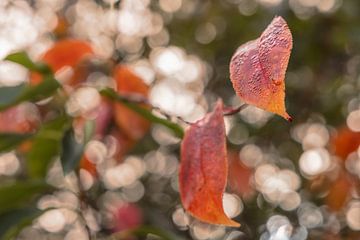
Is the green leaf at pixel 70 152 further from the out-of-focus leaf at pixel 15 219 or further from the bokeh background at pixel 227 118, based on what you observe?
the bokeh background at pixel 227 118

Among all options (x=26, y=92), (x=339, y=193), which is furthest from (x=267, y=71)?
(x=339, y=193)

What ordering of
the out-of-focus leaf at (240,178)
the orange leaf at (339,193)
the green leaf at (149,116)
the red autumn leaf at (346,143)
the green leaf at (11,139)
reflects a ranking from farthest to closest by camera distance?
the out-of-focus leaf at (240,178) < the orange leaf at (339,193) < the red autumn leaf at (346,143) < the green leaf at (11,139) < the green leaf at (149,116)

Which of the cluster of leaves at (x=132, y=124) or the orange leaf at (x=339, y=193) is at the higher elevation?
the cluster of leaves at (x=132, y=124)

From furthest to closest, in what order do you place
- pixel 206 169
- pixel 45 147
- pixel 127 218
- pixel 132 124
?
pixel 127 218 → pixel 132 124 → pixel 45 147 → pixel 206 169

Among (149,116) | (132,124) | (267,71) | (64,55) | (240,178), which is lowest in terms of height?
A: (240,178)

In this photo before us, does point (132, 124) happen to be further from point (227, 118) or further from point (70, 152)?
point (227, 118)

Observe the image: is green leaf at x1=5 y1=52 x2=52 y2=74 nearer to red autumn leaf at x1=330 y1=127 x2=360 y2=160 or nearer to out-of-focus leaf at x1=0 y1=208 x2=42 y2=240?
out-of-focus leaf at x1=0 y1=208 x2=42 y2=240

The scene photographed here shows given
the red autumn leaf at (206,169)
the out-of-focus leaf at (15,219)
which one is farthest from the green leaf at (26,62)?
the red autumn leaf at (206,169)

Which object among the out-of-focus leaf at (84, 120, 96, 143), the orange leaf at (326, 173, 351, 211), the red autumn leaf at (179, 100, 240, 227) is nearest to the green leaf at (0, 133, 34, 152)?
the out-of-focus leaf at (84, 120, 96, 143)
